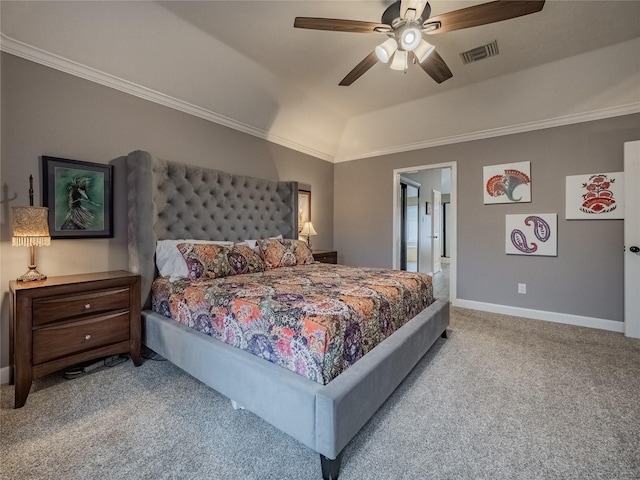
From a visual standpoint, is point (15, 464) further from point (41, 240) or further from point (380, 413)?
point (380, 413)

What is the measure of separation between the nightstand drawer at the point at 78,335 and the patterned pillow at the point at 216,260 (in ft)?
2.07

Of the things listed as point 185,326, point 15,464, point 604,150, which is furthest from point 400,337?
point 604,150

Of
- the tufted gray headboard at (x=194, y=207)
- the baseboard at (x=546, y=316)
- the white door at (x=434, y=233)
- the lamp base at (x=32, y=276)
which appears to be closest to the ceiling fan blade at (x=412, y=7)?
the tufted gray headboard at (x=194, y=207)

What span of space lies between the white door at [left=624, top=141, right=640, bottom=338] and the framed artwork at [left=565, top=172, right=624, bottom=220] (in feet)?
0.46

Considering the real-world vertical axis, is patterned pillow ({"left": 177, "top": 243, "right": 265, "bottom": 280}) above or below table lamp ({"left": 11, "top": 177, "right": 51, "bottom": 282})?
below

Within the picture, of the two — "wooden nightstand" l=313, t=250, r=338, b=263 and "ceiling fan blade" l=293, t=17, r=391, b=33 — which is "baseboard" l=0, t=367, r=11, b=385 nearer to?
"wooden nightstand" l=313, t=250, r=338, b=263

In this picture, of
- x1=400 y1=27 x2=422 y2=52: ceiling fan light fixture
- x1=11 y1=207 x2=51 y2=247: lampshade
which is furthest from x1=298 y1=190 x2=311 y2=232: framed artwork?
x1=11 y1=207 x2=51 y2=247: lampshade

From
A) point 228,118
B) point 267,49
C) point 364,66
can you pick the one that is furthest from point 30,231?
point 364,66

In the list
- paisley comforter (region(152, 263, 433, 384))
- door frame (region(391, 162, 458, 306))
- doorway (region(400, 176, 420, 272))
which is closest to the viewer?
paisley comforter (region(152, 263, 433, 384))

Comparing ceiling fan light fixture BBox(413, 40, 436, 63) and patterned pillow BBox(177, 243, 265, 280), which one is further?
patterned pillow BBox(177, 243, 265, 280)

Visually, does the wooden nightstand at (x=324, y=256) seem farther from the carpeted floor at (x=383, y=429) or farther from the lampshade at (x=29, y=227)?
the lampshade at (x=29, y=227)

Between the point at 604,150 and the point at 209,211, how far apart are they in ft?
15.1

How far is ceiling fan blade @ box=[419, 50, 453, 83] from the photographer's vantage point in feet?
7.24

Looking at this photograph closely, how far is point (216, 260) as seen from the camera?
268 centimetres
